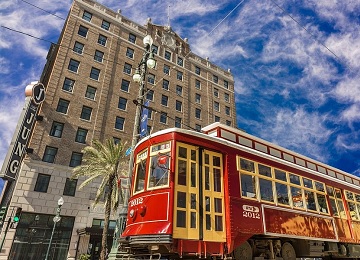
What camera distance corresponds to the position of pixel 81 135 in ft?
91.6

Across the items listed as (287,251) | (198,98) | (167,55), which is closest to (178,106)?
(198,98)

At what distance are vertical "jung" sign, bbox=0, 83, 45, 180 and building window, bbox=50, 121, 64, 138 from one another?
125 inches

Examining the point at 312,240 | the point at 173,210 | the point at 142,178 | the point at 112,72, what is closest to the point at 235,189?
the point at 173,210

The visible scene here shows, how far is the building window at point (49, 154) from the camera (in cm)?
2508

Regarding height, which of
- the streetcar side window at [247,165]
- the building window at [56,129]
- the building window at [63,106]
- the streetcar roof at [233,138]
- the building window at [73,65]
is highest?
the building window at [73,65]

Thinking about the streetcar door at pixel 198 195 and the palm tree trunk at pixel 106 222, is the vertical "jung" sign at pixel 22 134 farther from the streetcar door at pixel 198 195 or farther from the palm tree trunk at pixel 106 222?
the streetcar door at pixel 198 195

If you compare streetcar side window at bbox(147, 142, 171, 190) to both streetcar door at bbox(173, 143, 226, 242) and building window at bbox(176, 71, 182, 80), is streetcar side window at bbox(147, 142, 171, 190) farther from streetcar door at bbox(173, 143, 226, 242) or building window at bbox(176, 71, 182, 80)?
building window at bbox(176, 71, 182, 80)

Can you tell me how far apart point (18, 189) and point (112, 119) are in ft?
39.7

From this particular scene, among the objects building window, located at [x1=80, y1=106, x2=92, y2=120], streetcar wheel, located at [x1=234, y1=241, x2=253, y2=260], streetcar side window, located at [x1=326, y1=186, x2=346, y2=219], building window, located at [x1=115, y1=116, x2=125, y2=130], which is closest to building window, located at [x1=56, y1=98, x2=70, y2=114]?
building window, located at [x1=80, y1=106, x2=92, y2=120]

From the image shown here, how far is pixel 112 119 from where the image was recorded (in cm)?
3058

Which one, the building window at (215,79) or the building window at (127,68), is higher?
the building window at (215,79)

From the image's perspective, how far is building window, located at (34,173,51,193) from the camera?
23328 mm

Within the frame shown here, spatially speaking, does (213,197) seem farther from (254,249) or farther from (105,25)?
(105,25)

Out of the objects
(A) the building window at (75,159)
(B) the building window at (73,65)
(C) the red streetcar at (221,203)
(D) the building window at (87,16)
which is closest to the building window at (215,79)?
(D) the building window at (87,16)
